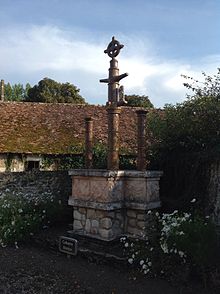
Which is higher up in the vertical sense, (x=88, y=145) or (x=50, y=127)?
(x=50, y=127)

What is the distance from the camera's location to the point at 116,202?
22.1 feet

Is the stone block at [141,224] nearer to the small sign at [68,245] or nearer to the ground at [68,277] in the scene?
the ground at [68,277]

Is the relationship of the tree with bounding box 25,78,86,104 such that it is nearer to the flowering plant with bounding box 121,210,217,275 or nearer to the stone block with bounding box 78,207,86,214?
the stone block with bounding box 78,207,86,214

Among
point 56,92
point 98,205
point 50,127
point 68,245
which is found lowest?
point 68,245

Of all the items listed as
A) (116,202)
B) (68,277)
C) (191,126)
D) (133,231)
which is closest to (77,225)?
(116,202)

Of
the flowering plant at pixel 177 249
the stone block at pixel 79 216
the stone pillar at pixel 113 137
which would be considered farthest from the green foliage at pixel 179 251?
the stone pillar at pixel 113 137

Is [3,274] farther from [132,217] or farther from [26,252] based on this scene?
[132,217]

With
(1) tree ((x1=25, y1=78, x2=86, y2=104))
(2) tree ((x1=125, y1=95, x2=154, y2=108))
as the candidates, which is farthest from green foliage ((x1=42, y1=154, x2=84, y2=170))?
(1) tree ((x1=25, y1=78, x2=86, y2=104))

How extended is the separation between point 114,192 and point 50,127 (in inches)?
410

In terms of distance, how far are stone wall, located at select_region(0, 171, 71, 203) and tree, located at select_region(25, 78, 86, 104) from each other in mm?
23557

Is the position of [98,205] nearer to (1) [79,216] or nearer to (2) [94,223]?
(2) [94,223]

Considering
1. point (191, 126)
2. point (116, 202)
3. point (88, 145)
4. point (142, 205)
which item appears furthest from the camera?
point (88, 145)

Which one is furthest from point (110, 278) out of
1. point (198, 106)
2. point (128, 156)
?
point (128, 156)

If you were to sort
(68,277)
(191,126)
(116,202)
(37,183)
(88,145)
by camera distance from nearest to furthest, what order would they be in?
(68,277)
(116,202)
(191,126)
(88,145)
(37,183)
